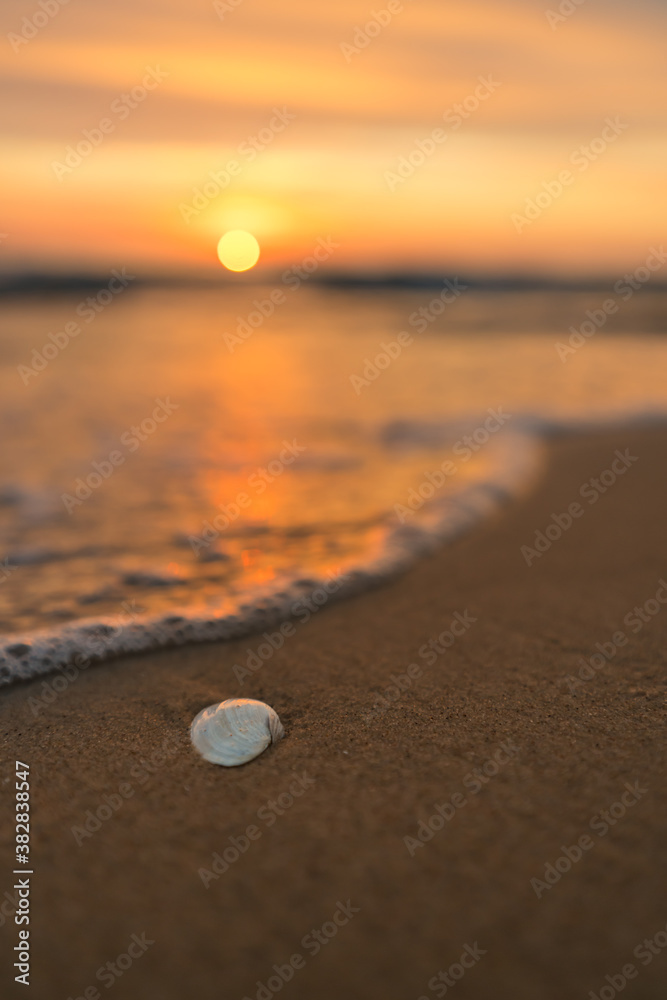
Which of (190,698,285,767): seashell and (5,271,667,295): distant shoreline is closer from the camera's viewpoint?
(190,698,285,767): seashell

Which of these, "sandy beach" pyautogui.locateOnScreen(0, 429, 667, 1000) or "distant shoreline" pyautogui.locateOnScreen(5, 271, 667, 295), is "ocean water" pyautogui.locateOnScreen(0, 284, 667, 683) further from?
"distant shoreline" pyautogui.locateOnScreen(5, 271, 667, 295)

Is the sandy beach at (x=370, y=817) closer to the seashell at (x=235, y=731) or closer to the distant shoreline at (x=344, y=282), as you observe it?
the seashell at (x=235, y=731)

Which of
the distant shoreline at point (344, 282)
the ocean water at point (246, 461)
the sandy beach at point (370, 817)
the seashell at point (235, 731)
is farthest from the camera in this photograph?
the distant shoreline at point (344, 282)

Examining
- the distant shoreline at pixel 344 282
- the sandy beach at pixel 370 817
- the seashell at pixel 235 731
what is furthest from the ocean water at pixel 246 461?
the distant shoreline at pixel 344 282

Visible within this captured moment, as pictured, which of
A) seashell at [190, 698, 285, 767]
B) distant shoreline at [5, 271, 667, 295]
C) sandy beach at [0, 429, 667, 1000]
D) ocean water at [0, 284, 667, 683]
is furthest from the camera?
distant shoreline at [5, 271, 667, 295]

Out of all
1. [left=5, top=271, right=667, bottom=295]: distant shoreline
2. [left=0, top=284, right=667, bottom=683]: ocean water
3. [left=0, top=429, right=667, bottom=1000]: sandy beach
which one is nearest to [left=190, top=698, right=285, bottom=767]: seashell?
[left=0, top=429, right=667, bottom=1000]: sandy beach

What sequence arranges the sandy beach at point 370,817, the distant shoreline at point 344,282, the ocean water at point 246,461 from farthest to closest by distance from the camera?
the distant shoreline at point 344,282 < the ocean water at point 246,461 < the sandy beach at point 370,817
